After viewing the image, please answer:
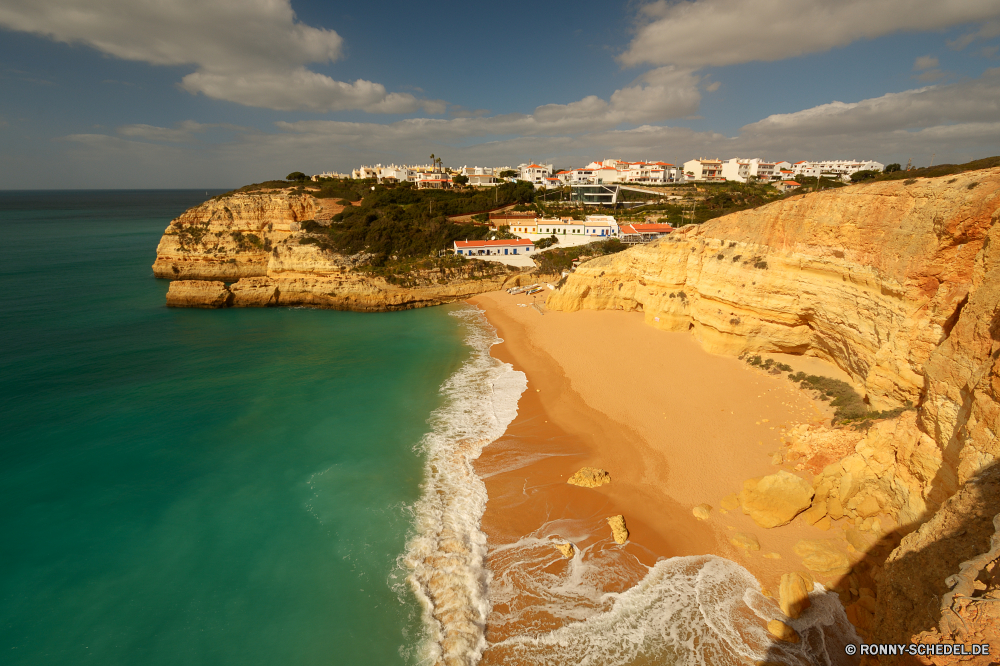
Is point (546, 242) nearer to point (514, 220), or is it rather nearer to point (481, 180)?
point (514, 220)

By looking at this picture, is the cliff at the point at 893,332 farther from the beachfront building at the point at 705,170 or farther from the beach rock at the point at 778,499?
Answer: the beachfront building at the point at 705,170

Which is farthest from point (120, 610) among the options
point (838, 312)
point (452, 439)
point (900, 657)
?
point (838, 312)

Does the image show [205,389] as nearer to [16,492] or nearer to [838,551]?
[16,492]

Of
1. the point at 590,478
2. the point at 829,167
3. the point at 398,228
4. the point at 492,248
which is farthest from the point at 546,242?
the point at 829,167

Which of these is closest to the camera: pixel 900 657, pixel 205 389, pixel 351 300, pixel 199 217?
pixel 900 657

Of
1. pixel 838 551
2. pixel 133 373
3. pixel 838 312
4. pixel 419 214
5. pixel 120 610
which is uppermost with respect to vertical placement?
pixel 419 214

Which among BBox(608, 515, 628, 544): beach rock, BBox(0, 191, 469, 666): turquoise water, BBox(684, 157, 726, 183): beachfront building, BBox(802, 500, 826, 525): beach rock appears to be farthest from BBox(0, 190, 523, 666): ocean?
BBox(684, 157, 726, 183): beachfront building

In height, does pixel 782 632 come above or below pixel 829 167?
below

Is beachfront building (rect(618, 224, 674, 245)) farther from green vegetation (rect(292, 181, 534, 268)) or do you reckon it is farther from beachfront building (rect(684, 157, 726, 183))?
beachfront building (rect(684, 157, 726, 183))

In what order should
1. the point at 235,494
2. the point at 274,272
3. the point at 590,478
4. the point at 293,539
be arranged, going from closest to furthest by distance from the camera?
1. the point at 293,539
2. the point at 590,478
3. the point at 235,494
4. the point at 274,272
